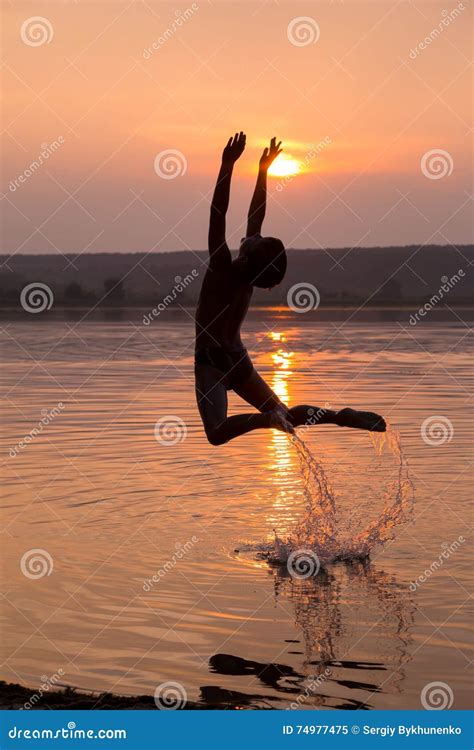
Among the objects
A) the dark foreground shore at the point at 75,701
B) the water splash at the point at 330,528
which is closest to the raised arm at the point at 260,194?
the water splash at the point at 330,528

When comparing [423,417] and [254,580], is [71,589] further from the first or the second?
[423,417]

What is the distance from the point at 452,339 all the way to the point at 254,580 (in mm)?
36246

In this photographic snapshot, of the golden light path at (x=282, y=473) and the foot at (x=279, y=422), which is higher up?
the golden light path at (x=282, y=473)

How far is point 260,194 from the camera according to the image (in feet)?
38.8

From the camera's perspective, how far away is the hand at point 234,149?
10.6m

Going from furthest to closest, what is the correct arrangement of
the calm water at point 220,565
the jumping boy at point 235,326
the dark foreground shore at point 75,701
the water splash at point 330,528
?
the water splash at point 330,528
the jumping boy at point 235,326
the calm water at point 220,565
the dark foreground shore at point 75,701

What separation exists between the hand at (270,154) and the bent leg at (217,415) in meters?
1.92

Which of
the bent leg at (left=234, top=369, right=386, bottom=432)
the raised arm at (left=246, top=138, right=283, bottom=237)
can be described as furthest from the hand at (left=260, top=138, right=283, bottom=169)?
the bent leg at (left=234, top=369, right=386, bottom=432)

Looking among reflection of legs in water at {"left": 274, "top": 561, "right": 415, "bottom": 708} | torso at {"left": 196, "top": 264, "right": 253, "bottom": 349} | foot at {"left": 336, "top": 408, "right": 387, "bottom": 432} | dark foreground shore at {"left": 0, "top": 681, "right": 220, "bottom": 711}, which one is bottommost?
dark foreground shore at {"left": 0, "top": 681, "right": 220, "bottom": 711}

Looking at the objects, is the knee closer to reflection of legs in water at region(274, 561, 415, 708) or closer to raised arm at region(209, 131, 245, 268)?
reflection of legs in water at region(274, 561, 415, 708)

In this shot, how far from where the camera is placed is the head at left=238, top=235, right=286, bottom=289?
11.2 meters

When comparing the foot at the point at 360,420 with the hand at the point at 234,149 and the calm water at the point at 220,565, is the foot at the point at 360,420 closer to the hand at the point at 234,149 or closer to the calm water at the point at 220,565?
the calm water at the point at 220,565

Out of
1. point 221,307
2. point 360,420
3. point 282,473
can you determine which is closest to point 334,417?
point 360,420

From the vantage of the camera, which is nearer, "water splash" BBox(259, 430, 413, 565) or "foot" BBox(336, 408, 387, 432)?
"foot" BBox(336, 408, 387, 432)
